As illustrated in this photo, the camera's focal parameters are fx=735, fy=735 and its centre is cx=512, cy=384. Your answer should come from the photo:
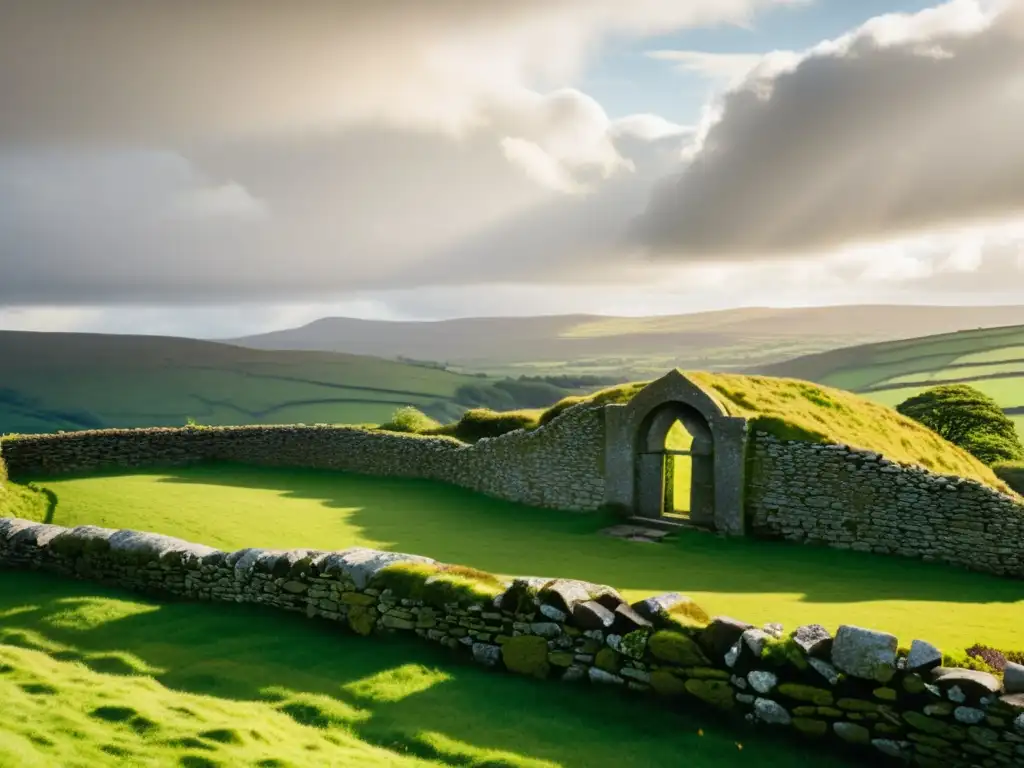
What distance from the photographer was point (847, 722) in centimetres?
735

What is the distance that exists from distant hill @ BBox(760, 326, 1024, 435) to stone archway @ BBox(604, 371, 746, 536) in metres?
43.0

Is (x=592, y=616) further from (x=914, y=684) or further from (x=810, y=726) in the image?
(x=914, y=684)

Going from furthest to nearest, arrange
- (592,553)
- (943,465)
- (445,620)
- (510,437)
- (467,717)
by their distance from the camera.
→ (510,437) → (943,465) → (592,553) → (445,620) → (467,717)

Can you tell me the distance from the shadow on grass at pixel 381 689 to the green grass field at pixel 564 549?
462 cm

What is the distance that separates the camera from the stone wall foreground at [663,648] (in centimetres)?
691

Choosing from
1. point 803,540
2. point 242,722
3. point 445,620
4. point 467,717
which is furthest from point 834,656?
point 803,540

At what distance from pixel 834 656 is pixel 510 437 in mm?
19690

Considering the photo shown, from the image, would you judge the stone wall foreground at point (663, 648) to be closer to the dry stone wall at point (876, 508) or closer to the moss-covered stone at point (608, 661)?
the moss-covered stone at point (608, 661)

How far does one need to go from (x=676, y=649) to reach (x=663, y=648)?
0.15m

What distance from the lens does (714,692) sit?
8.02m

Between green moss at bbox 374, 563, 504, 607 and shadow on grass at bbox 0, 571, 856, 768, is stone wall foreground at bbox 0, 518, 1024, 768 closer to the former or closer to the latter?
green moss at bbox 374, 563, 504, 607

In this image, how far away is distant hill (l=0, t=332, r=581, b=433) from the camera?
101 m

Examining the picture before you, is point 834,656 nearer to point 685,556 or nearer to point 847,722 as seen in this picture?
point 847,722

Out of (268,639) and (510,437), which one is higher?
(510,437)
